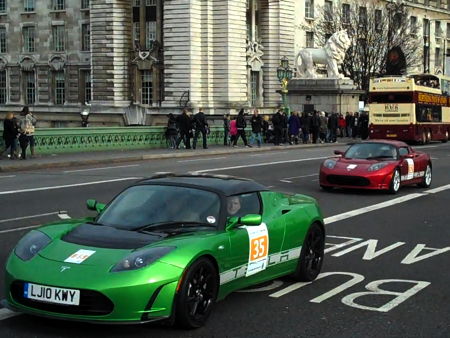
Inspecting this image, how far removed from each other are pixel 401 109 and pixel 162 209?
38199mm

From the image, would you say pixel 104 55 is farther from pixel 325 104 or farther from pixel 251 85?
pixel 325 104

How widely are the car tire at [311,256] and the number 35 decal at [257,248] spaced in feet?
2.73

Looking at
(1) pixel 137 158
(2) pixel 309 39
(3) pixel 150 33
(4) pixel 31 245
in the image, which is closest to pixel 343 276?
(4) pixel 31 245

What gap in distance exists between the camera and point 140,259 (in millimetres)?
5973

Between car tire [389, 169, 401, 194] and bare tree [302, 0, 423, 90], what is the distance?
47265 mm

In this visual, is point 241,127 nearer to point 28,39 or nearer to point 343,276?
point 343,276

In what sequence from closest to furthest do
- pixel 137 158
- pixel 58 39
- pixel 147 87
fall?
pixel 137 158
pixel 147 87
pixel 58 39

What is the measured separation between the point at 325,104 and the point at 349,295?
44.5 metres

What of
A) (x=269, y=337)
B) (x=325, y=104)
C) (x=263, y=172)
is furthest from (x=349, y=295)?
(x=325, y=104)

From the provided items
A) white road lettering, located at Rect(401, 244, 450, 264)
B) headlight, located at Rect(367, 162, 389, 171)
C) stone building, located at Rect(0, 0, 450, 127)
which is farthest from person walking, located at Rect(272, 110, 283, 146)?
white road lettering, located at Rect(401, 244, 450, 264)

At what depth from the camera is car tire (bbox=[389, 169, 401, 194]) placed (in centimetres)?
1708

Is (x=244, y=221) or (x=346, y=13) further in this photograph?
(x=346, y=13)

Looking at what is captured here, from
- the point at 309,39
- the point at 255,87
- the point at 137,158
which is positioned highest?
the point at 309,39

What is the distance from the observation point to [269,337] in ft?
20.2
